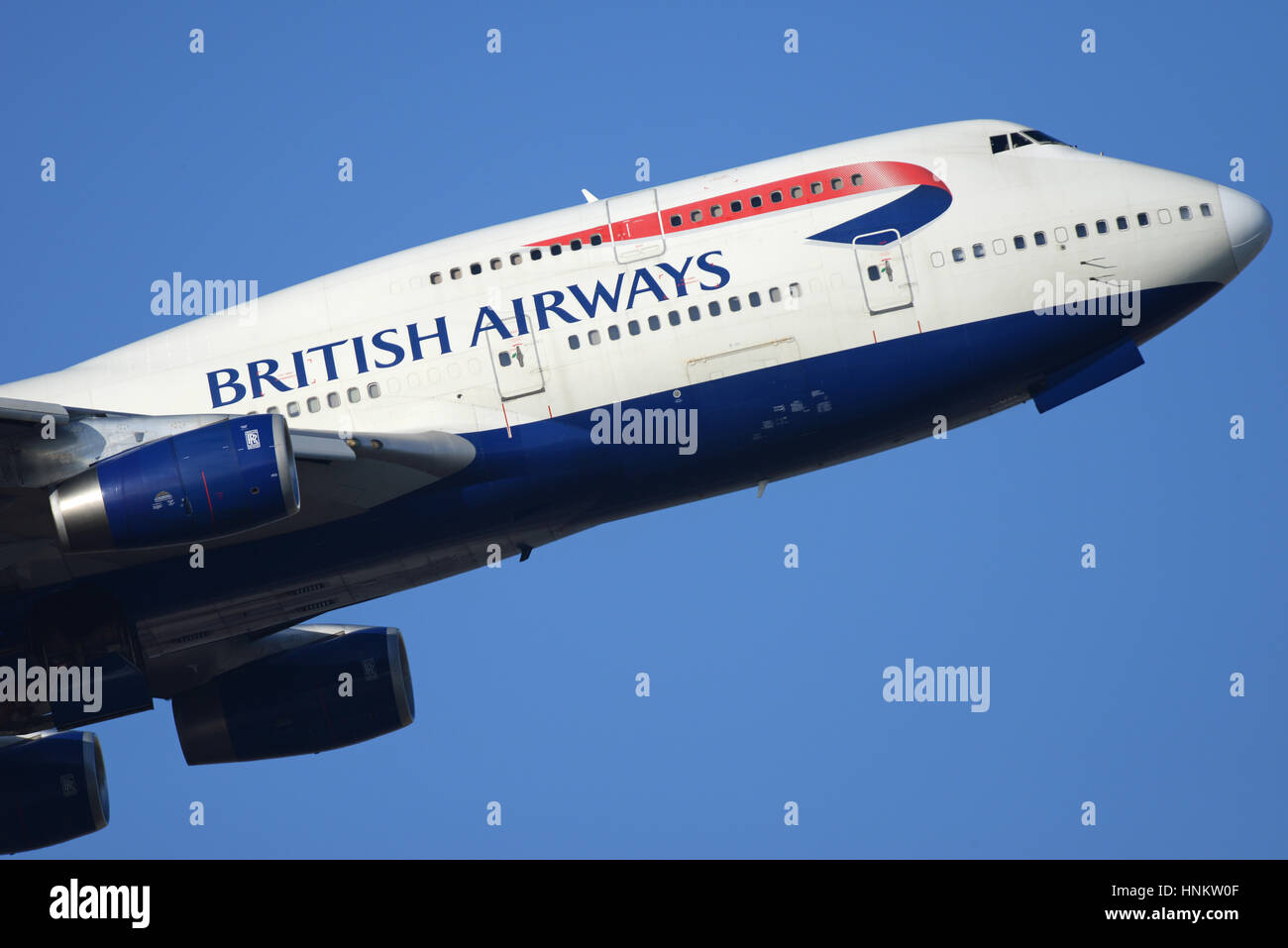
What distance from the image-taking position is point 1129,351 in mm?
34562

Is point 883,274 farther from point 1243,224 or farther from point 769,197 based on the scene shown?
point 1243,224

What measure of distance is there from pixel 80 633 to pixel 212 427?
6.18 m

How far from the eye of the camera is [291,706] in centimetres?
3997

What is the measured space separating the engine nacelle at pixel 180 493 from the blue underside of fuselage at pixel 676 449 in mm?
2959

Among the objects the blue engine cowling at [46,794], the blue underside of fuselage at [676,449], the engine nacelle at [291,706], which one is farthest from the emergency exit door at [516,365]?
the blue engine cowling at [46,794]

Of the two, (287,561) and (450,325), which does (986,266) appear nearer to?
Answer: (450,325)

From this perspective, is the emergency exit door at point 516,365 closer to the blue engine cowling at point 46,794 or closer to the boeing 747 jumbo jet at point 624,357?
the boeing 747 jumbo jet at point 624,357

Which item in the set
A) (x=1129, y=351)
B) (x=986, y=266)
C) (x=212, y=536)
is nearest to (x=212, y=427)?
(x=212, y=536)

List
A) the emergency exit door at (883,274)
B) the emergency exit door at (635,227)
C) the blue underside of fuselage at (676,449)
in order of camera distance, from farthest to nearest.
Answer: the emergency exit door at (635,227) < the emergency exit door at (883,274) < the blue underside of fuselage at (676,449)

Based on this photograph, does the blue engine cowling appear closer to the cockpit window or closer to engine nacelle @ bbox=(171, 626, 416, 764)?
engine nacelle @ bbox=(171, 626, 416, 764)

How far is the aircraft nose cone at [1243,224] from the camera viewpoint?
34.5 meters

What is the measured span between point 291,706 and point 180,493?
11182mm

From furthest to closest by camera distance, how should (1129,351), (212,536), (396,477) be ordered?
(1129,351) → (396,477) → (212,536)

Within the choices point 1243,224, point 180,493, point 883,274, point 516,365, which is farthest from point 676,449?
point 1243,224
